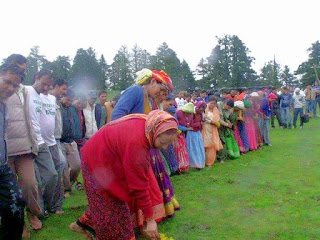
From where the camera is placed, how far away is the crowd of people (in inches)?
110

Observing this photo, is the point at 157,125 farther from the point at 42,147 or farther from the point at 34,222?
the point at 34,222

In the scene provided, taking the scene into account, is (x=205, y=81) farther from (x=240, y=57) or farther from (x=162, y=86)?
(x=162, y=86)

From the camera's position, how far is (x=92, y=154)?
3.00m

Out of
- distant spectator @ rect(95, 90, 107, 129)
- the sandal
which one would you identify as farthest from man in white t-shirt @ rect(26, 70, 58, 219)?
distant spectator @ rect(95, 90, 107, 129)

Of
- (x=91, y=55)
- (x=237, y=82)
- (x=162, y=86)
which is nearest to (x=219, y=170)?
(x=162, y=86)

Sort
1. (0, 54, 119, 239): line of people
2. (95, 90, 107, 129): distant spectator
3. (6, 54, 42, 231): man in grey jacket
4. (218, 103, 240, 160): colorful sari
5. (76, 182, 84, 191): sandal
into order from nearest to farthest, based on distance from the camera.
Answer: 1. (0, 54, 119, 239): line of people
2. (6, 54, 42, 231): man in grey jacket
3. (76, 182, 84, 191): sandal
4. (95, 90, 107, 129): distant spectator
5. (218, 103, 240, 160): colorful sari

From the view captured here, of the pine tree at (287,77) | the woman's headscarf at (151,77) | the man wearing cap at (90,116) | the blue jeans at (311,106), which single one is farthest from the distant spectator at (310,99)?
the pine tree at (287,77)

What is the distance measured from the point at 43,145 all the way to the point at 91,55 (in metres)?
54.9

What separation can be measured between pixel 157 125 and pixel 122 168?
522mm

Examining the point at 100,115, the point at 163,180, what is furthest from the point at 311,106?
the point at 163,180

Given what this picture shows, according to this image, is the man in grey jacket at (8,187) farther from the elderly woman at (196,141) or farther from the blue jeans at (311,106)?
the blue jeans at (311,106)

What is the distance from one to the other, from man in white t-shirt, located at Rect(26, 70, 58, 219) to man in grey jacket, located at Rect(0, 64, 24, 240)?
34.1 inches

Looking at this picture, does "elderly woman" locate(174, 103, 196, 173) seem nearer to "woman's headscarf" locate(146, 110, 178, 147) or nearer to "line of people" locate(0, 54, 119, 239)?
"line of people" locate(0, 54, 119, 239)

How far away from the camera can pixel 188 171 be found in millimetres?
7977
